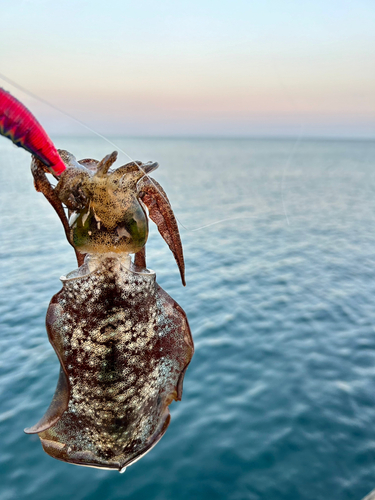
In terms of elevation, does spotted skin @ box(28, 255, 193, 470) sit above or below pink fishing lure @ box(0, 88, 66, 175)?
below

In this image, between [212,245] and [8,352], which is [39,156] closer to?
[8,352]

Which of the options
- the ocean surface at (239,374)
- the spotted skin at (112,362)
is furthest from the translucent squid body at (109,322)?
the ocean surface at (239,374)

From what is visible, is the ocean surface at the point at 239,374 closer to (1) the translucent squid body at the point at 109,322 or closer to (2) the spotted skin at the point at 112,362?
(1) the translucent squid body at the point at 109,322

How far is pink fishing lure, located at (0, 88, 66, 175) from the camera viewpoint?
2.11 meters

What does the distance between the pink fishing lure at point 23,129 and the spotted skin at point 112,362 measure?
90 centimetres

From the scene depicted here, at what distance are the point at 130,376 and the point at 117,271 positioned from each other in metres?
0.85

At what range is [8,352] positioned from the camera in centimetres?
1037

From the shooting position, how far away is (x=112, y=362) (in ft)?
9.82

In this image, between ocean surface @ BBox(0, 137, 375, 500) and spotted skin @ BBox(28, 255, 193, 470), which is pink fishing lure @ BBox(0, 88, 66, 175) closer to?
ocean surface @ BBox(0, 137, 375, 500)

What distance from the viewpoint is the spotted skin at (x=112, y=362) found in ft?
9.67

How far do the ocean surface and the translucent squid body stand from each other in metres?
0.27

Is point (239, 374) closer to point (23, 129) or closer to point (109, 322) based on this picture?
point (109, 322)

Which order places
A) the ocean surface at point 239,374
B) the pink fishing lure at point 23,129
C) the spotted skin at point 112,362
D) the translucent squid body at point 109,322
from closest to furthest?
the pink fishing lure at point 23,129 < the translucent squid body at point 109,322 < the spotted skin at point 112,362 < the ocean surface at point 239,374

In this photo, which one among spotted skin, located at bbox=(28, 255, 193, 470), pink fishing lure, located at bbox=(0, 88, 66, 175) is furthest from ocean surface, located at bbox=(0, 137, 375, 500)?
spotted skin, located at bbox=(28, 255, 193, 470)
